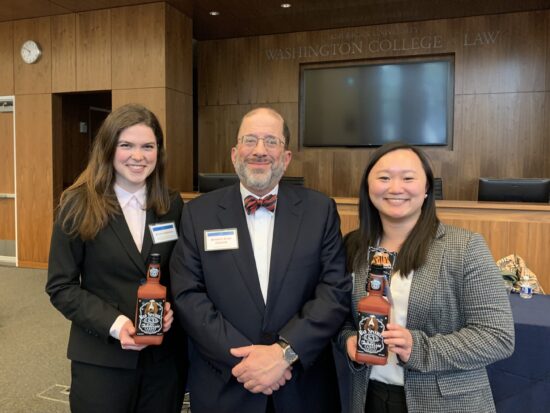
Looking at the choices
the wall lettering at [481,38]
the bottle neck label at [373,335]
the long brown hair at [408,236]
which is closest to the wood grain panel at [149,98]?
the wall lettering at [481,38]

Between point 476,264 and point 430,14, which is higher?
point 430,14

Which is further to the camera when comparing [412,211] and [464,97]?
[464,97]

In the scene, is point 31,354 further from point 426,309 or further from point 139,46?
point 139,46

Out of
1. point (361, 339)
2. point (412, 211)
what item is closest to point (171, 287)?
point (361, 339)

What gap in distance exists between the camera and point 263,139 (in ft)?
5.39

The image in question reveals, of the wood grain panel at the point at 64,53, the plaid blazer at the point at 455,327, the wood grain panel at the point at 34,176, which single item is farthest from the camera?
the wood grain panel at the point at 34,176

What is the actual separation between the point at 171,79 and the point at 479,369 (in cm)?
534

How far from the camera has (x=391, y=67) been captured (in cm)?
655

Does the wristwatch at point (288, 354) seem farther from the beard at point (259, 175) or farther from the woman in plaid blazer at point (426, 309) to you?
the beard at point (259, 175)

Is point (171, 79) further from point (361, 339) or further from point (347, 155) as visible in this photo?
point (361, 339)

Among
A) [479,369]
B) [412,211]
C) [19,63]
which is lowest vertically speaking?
[479,369]

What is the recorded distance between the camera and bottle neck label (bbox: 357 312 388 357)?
4.00 feet

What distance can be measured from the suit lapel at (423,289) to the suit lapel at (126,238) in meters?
0.91

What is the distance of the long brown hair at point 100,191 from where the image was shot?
1581 millimetres
